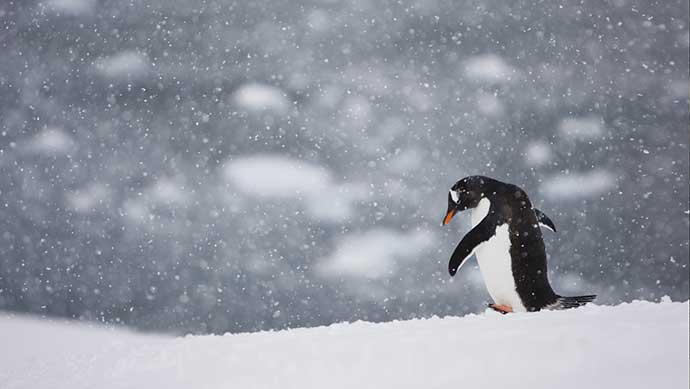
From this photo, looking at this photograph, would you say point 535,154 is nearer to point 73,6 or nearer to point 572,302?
point 572,302

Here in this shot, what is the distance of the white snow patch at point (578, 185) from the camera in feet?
13.1

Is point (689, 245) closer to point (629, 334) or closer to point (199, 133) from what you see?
point (629, 334)

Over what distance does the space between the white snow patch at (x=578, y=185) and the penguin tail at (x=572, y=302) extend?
1.32 metres

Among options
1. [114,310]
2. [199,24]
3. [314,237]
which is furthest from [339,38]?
[114,310]

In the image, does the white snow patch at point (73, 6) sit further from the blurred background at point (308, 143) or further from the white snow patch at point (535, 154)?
the white snow patch at point (535, 154)

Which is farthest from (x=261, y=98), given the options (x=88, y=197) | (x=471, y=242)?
(x=471, y=242)

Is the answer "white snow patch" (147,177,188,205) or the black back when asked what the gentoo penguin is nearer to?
the black back

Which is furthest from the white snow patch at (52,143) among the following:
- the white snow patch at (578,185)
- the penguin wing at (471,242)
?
the white snow patch at (578,185)

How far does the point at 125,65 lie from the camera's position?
4.08 m

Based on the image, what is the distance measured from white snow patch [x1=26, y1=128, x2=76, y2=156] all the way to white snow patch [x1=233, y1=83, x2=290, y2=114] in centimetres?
123

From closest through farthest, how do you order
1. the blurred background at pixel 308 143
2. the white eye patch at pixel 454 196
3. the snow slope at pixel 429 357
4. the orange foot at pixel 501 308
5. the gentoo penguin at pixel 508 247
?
the snow slope at pixel 429 357
the orange foot at pixel 501 308
the gentoo penguin at pixel 508 247
the white eye patch at pixel 454 196
the blurred background at pixel 308 143

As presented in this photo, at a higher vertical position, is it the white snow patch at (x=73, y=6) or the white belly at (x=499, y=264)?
the white snow patch at (x=73, y=6)

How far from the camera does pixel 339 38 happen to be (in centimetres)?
392

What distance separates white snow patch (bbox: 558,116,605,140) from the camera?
399 cm
